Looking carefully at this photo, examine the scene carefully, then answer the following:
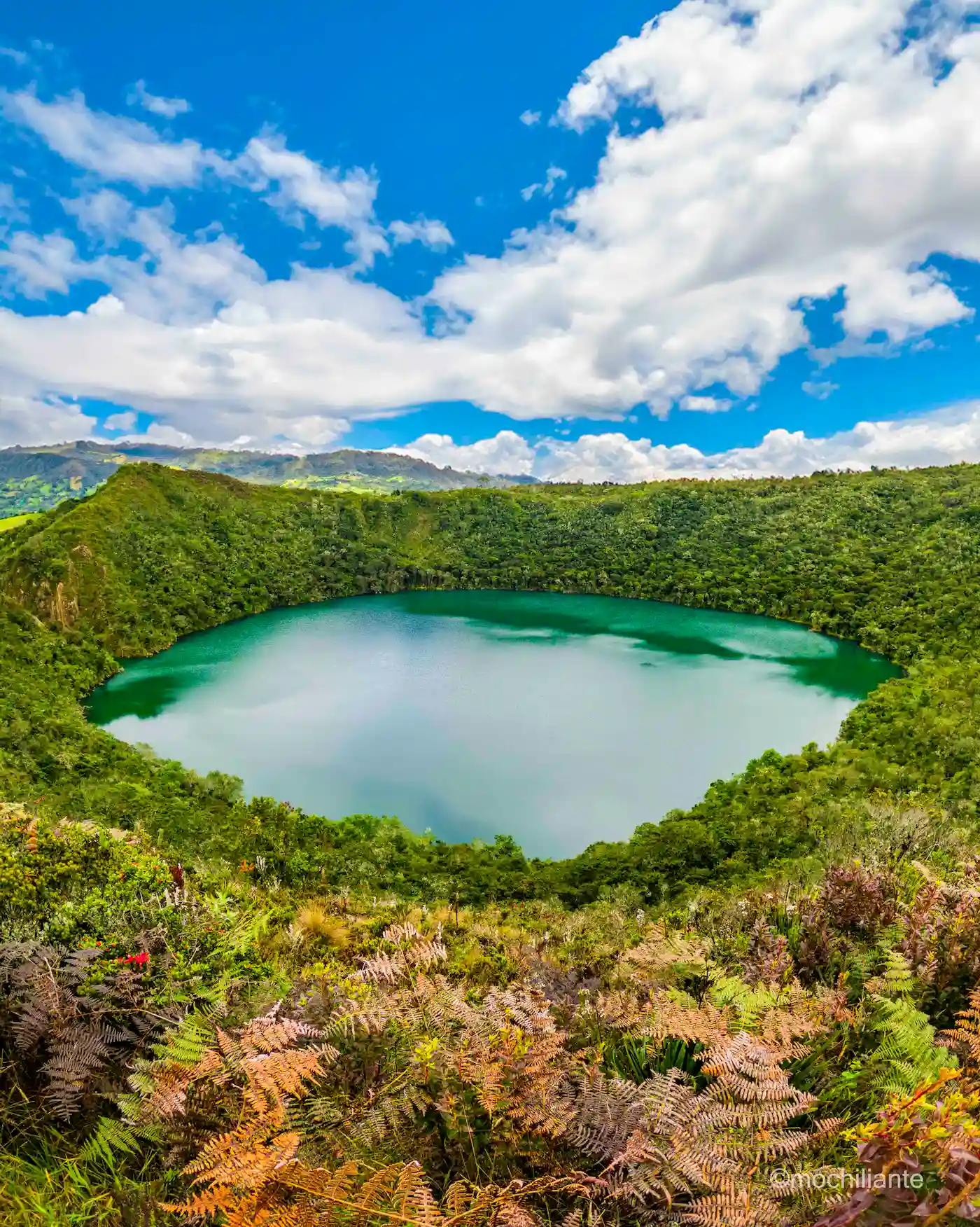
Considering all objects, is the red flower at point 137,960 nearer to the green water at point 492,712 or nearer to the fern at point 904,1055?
the fern at point 904,1055

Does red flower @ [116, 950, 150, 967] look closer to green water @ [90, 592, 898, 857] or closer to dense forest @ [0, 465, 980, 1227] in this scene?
dense forest @ [0, 465, 980, 1227]

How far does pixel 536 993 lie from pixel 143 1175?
2.05 m

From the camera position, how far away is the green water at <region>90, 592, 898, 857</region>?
74.4 ft

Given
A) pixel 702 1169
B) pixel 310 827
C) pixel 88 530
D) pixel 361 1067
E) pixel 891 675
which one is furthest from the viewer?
pixel 88 530

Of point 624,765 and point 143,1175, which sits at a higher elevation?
point 143,1175

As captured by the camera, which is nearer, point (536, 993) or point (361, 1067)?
point (361, 1067)

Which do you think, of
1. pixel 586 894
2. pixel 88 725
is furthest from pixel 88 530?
pixel 586 894

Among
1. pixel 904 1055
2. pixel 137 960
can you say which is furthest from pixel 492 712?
pixel 904 1055

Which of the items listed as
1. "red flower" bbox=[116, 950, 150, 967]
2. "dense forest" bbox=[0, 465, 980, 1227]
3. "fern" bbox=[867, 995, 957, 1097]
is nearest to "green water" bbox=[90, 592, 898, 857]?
"dense forest" bbox=[0, 465, 980, 1227]

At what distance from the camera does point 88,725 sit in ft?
88.7

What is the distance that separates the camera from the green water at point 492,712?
22688 mm

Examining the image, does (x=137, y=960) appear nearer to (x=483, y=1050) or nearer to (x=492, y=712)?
(x=483, y=1050)

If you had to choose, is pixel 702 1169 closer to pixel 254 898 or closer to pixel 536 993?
pixel 536 993

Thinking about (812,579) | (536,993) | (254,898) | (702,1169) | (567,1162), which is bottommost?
(254,898)
